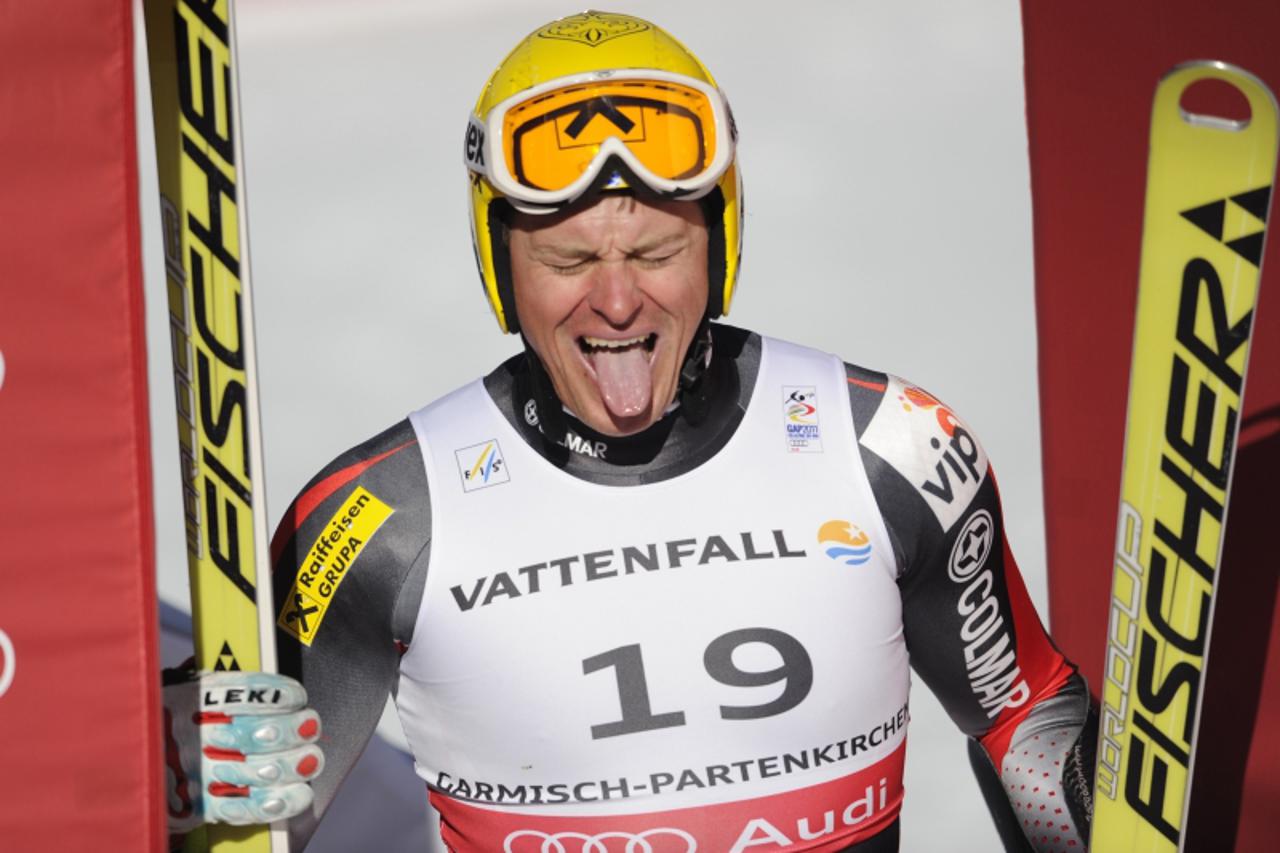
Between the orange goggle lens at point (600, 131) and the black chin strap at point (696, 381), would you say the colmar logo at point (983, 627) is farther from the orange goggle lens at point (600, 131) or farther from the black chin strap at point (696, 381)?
the orange goggle lens at point (600, 131)

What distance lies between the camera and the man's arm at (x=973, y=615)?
10.3ft

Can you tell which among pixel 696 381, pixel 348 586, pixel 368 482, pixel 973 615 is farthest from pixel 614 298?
pixel 973 615

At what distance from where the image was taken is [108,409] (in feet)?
8.55

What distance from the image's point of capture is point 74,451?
261cm

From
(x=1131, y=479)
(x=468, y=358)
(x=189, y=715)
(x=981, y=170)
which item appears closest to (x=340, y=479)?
(x=189, y=715)

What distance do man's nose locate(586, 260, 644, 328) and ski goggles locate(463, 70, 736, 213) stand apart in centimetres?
12

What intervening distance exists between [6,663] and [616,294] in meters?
1.02

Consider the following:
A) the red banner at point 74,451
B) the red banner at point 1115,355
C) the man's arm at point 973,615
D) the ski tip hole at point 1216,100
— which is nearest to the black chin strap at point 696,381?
the man's arm at point 973,615

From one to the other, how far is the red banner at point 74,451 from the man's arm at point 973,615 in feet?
3.93

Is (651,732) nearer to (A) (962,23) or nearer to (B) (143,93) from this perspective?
(B) (143,93)

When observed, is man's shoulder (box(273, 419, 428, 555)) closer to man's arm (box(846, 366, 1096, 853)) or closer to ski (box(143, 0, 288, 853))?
ski (box(143, 0, 288, 853))

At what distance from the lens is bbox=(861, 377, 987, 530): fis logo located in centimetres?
314

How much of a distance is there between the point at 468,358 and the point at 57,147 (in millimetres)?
2855

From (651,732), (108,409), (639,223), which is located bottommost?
(651,732)
